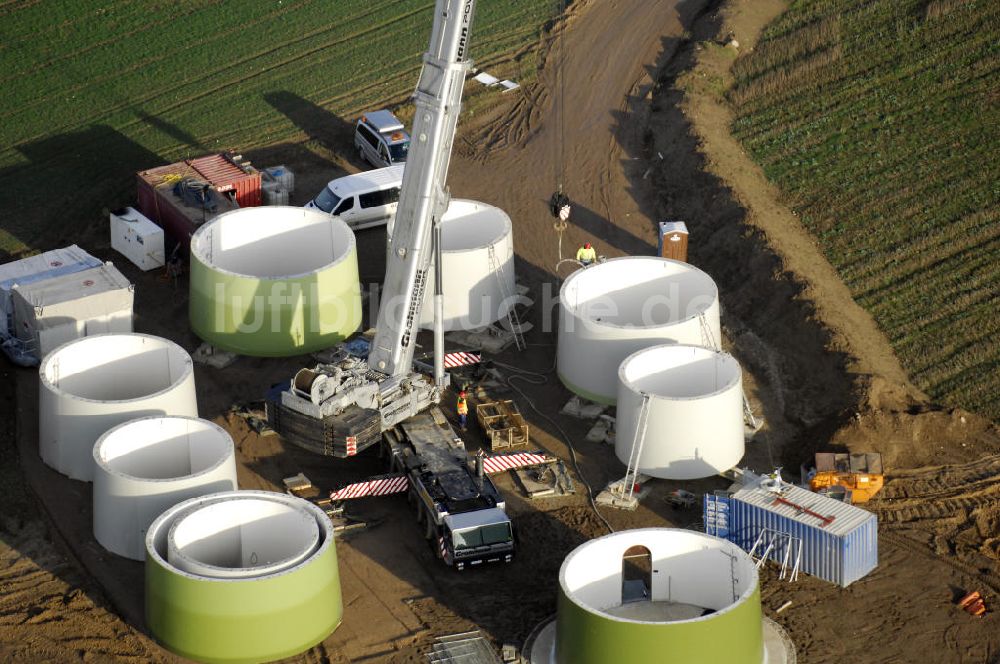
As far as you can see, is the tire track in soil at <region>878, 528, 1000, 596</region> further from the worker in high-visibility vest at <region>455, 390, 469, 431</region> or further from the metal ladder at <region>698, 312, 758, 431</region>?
the worker in high-visibility vest at <region>455, 390, 469, 431</region>

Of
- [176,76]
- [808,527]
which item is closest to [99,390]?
[808,527]

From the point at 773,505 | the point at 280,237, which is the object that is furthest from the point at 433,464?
the point at 280,237

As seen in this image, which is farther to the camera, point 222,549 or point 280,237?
point 280,237

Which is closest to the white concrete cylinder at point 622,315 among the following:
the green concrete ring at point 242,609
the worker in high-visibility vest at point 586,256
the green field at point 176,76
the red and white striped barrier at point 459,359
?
the worker in high-visibility vest at point 586,256

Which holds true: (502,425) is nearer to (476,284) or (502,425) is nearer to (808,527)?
(476,284)

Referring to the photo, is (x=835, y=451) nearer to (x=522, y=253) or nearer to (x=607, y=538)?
(x=607, y=538)

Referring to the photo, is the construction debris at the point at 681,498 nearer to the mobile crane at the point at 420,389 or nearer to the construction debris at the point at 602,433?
the construction debris at the point at 602,433
